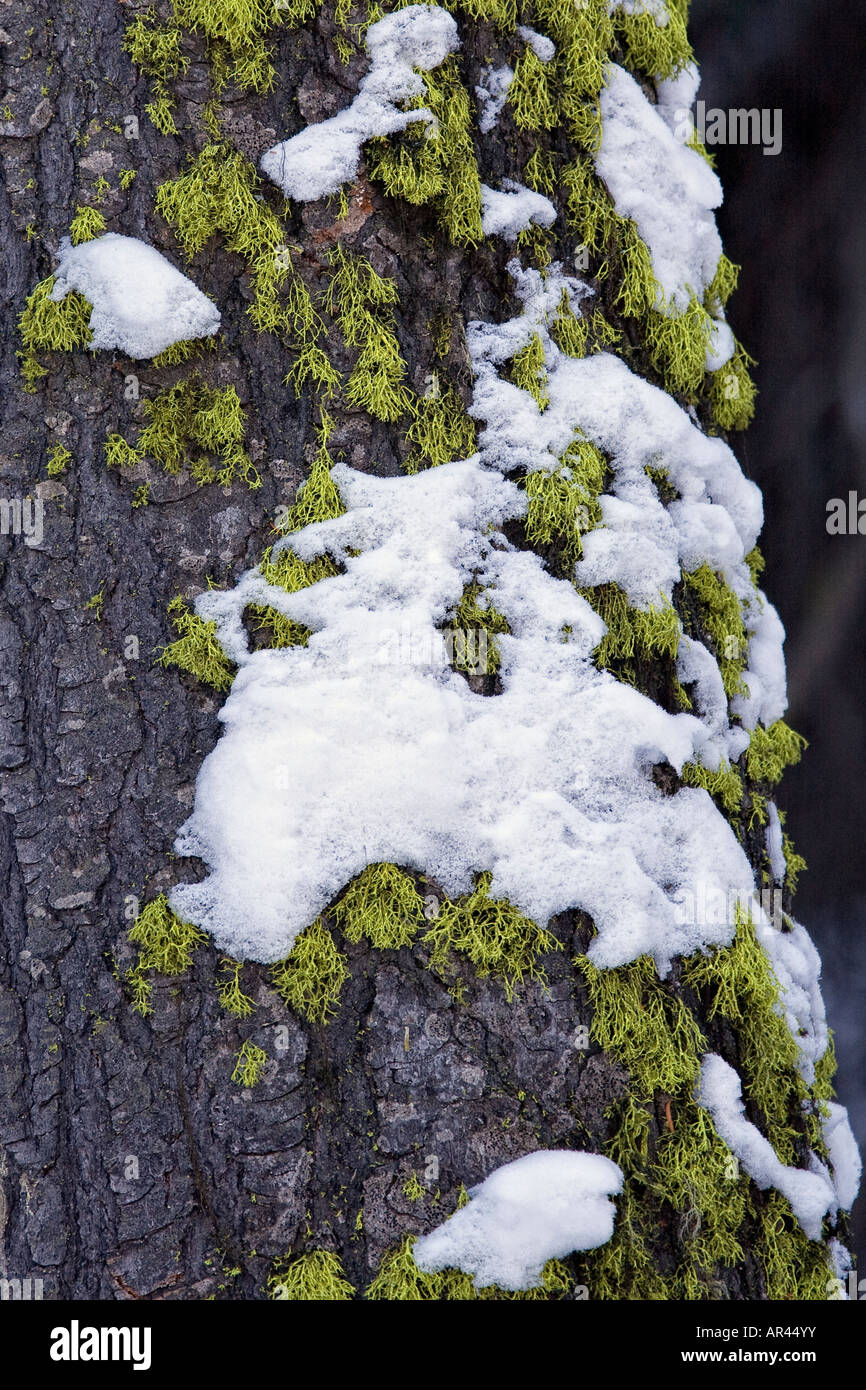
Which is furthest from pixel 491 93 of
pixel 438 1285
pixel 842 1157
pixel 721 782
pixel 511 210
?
pixel 842 1157

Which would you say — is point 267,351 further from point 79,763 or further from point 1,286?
point 79,763

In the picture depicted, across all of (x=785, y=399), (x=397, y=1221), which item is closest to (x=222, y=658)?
(x=397, y=1221)

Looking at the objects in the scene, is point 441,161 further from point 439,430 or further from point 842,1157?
point 842,1157

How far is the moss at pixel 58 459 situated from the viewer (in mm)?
1124

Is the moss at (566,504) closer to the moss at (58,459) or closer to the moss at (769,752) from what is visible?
the moss at (769,752)

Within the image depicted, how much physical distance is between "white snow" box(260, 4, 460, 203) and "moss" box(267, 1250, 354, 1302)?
1270mm

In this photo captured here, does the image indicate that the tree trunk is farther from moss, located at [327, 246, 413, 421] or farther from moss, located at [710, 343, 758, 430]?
A: moss, located at [710, 343, 758, 430]

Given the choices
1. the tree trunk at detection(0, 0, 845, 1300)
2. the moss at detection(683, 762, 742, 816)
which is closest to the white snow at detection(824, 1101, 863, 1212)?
the tree trunk at detection(0, 0, 845, 1300)

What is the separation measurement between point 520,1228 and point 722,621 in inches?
33.6

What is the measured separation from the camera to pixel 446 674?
111cm

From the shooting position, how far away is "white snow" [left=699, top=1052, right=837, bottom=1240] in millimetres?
1141

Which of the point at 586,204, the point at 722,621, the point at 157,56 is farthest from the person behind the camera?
the point at 722,621

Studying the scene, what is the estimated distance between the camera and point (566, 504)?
1.18 meters

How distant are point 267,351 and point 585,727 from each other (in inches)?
24.4
